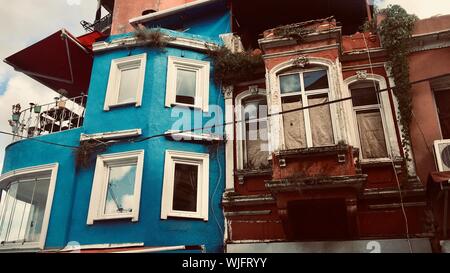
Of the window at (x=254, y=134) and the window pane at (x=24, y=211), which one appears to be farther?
the window pane at (x=24, y=211)

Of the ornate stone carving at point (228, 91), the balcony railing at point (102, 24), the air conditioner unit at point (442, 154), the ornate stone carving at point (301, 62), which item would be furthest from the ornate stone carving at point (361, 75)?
the balcony railing at point (102, 24)

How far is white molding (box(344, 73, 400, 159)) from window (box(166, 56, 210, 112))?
4405 millimetres

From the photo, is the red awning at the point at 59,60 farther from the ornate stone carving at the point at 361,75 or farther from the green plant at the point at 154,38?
the ornate stone carving at the point at 361,75

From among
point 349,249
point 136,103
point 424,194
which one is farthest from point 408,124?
point 136,103

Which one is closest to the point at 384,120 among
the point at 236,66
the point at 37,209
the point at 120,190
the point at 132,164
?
the point at 236,66

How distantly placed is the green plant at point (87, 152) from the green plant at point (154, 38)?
369cm

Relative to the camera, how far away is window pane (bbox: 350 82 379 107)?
1119 centimetres

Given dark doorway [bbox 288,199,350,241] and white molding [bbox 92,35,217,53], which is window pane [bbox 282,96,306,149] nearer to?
dark doorway [bbox 288,199,350,241]

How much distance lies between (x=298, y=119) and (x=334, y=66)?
181 cm

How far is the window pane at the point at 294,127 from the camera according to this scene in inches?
403

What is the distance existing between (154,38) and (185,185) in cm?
499

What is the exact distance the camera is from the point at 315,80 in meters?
10.8

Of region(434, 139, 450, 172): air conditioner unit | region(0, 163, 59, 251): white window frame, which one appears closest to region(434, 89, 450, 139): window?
region(434, 139, 450, 172): air conditioner unit

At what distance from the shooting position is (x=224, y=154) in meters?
11.6
